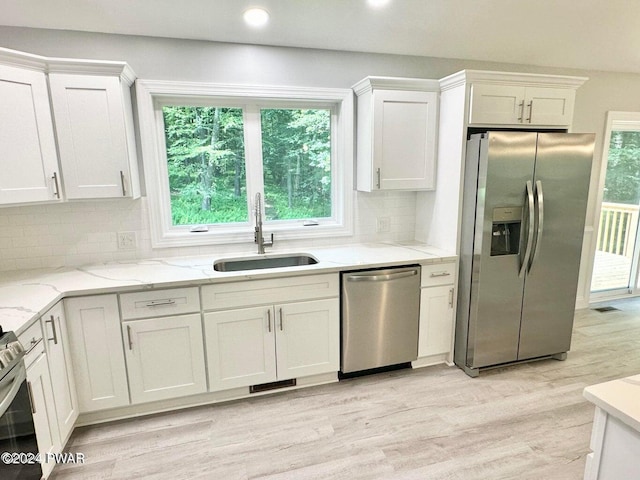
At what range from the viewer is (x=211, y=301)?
2.31m

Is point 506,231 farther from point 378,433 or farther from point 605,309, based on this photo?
point 605,309

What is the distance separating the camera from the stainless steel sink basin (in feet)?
9.09

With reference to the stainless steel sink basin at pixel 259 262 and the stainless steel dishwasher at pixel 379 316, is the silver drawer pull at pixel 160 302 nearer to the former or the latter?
the stainless steel sink basin at pixel 259 262

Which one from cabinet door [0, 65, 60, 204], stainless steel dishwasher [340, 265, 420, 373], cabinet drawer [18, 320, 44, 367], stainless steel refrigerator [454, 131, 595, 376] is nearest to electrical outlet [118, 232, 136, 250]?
cabinet door [0, 65, 60, 204]

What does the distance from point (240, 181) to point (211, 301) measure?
1090mm

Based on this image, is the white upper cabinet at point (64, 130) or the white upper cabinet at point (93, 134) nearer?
the white upper cabinet at point (64, 130)

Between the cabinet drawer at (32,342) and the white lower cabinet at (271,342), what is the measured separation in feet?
2.75

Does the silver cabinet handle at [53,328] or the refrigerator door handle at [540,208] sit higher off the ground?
the refrigerator door handle at [540,208]

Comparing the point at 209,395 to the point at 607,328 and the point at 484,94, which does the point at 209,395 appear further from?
the point at 607,328

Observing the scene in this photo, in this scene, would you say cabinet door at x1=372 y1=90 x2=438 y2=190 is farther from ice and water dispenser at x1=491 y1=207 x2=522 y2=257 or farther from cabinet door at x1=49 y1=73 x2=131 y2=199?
cabinet door at x1=49 y1=73 x2=131 y2=199

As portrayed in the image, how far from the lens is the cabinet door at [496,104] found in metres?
2.55

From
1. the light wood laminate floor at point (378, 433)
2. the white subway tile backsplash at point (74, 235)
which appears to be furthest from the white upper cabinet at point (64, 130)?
the light wood laminate floor at point (378, 433)

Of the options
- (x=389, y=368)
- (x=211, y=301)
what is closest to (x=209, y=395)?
(x=211, y=301)

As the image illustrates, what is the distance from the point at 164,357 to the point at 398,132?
7.48 feet
